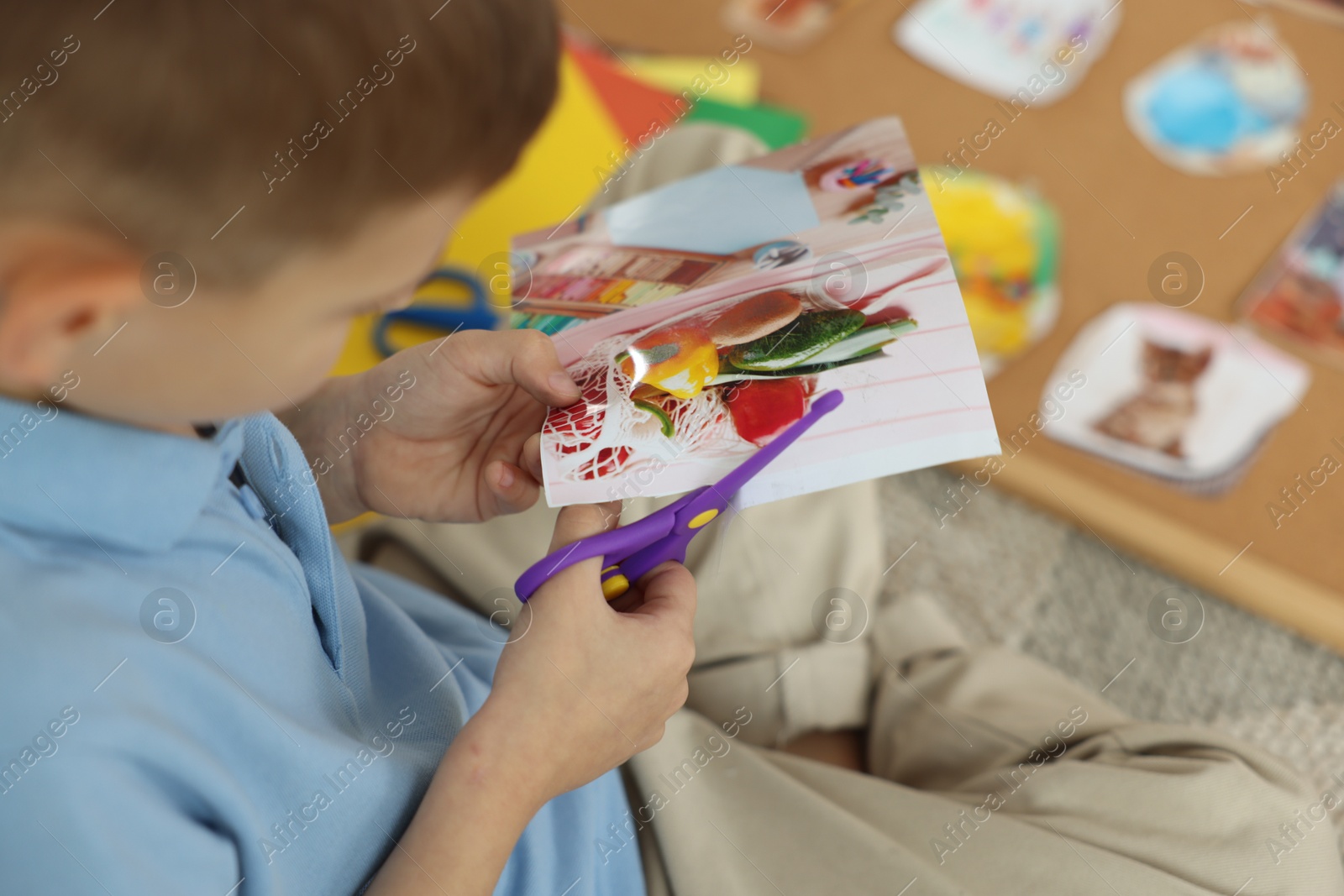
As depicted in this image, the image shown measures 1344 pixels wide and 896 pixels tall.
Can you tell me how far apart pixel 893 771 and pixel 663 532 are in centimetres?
26

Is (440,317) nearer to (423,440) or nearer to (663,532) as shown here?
(423,440)

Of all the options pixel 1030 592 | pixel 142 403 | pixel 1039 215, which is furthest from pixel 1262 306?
pixel 142 403

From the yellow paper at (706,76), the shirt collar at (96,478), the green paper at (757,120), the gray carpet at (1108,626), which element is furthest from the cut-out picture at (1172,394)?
the shirt collar at (96,478)

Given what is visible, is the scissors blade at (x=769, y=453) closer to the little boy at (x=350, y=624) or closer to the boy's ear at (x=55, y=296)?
the little boy at (x=350, y=624)

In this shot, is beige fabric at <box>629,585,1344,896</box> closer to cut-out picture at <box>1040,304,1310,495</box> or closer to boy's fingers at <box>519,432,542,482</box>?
boy's fingers at <box>519,432,542,482</box>

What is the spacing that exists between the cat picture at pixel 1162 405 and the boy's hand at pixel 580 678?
685 mm

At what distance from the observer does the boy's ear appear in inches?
11.0

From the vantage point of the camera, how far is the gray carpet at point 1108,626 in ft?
2.65

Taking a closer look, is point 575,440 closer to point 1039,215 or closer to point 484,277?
point 484,277

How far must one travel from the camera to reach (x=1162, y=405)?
3.22ft

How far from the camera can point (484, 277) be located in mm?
918

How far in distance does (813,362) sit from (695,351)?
6 cm

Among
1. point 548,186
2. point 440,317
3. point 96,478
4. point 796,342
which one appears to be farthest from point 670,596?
point 548,186

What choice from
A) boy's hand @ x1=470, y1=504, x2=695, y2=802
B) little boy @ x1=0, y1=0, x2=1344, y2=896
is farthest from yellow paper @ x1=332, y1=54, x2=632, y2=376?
boy's hand @ x1=470, y1=504, x2=695, y2=802
